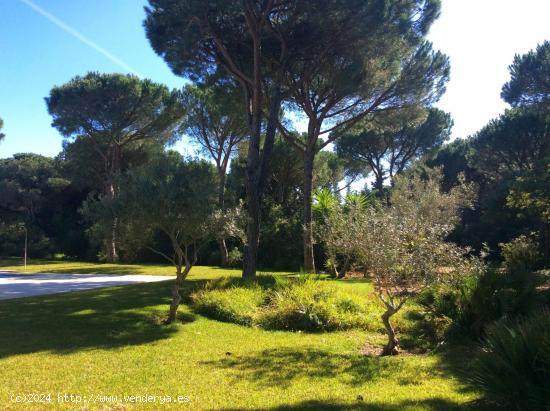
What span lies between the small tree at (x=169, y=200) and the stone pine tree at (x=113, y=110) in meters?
18.1

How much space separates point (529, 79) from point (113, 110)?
2358 centimetres

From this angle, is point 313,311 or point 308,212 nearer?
point 313,311

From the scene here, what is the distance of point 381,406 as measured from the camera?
4438mm

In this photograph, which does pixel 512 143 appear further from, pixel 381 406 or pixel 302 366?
pixel 381 406

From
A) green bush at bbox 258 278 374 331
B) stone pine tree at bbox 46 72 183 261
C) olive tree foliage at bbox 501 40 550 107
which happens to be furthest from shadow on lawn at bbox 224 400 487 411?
olive tree foliage at bbox 501 40 550 107

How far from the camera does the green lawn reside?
4.71m

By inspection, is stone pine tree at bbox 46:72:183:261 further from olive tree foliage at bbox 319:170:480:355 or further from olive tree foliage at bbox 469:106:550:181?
olive tree foliage at bbox 319:170:480:355

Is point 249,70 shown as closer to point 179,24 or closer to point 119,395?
point 179,24

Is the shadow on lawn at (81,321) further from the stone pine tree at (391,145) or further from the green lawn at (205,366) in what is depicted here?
the stone pine tree at (391,145)

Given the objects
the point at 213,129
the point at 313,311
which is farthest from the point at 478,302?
the point at 213,129

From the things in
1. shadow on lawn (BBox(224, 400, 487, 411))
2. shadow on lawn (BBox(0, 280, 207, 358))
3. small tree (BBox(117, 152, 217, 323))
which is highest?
small tree (BBox(117, 152, 217, 323))

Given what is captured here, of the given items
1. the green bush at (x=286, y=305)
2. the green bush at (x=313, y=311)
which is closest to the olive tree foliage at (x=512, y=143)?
the green bush at (x=286, y=305)

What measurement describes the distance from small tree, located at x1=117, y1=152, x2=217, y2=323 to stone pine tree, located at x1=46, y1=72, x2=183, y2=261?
18.1 meters

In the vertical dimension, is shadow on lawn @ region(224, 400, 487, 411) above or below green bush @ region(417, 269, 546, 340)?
below
